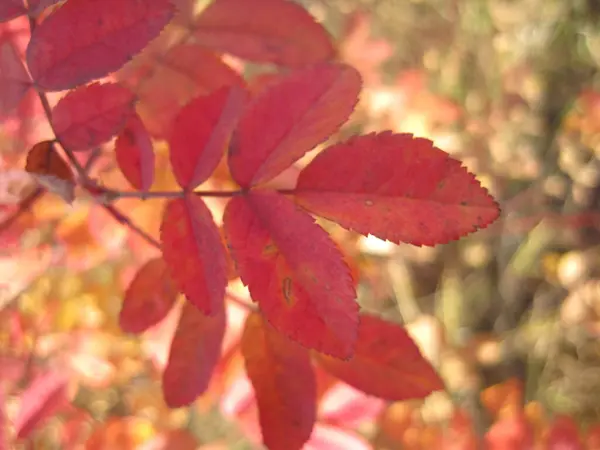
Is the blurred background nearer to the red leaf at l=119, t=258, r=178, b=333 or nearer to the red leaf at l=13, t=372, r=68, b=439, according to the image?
the red leaf at l=13, t=372, r=68, b=439

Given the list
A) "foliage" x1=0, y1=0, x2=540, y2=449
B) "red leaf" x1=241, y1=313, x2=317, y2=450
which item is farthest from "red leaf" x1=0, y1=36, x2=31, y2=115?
"red leaf" x1=241, y1=313, x2=317, y2=450

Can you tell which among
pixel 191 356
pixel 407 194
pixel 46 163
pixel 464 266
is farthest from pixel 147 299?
pixel 464 266

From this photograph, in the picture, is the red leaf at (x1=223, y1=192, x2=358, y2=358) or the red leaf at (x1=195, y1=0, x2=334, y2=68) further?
the red leaf at (x1=195, y1=0, x2=334, y2=68)

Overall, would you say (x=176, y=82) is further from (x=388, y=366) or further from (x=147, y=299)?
(x=388, y=366)

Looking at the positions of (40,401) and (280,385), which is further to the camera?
(40,401)

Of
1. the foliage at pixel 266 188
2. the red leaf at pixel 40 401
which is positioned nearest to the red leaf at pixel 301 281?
the foliage at pixel 266 188

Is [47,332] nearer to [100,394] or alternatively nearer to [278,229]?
[100,394]

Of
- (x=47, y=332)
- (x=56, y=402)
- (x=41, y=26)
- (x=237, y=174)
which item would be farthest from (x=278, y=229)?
(x=47, y=332)
